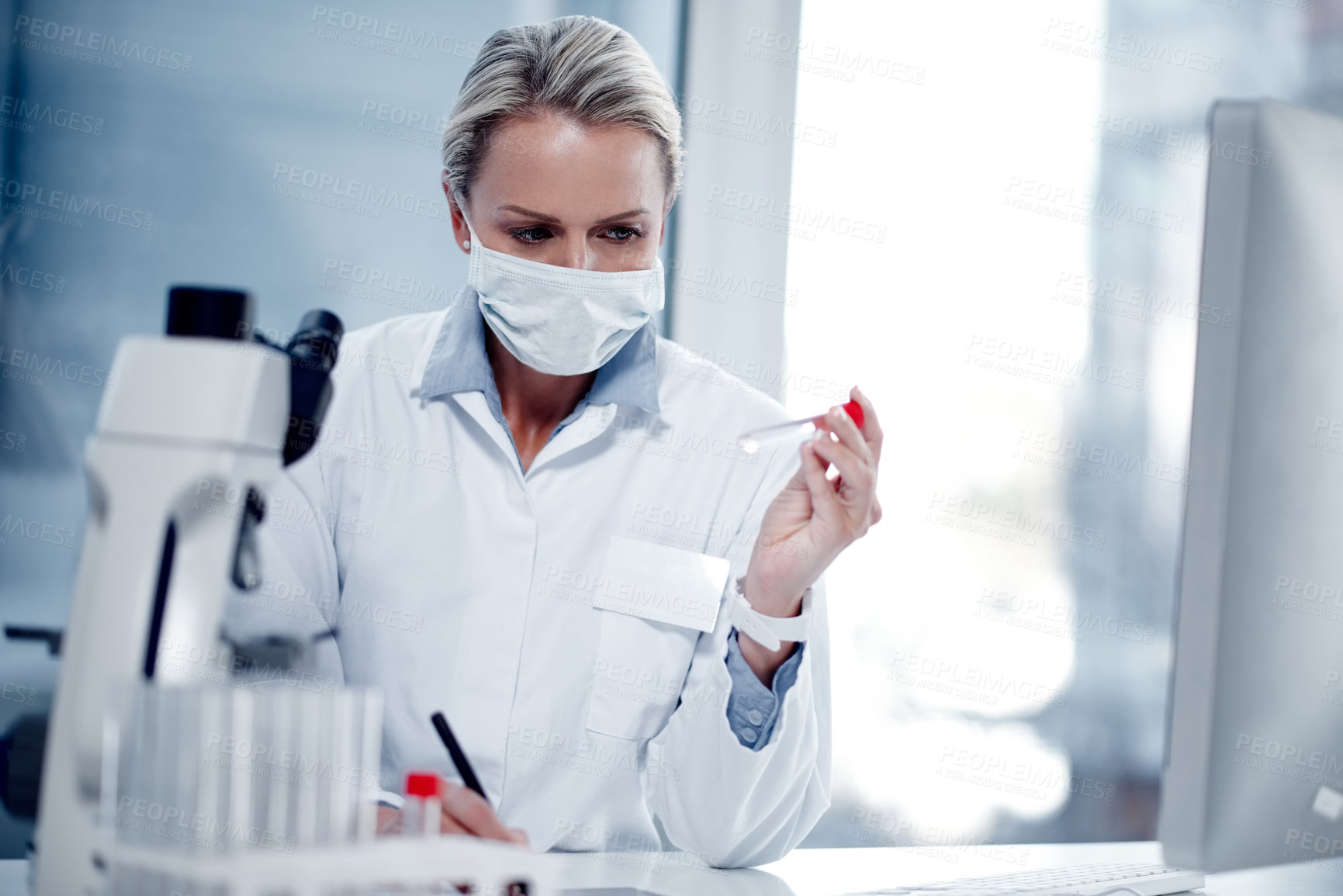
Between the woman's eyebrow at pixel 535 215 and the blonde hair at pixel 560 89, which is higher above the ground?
the blonde hair at pixel 560 89

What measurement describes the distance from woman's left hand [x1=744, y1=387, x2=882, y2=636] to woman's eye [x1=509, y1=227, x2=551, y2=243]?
18.3 inches

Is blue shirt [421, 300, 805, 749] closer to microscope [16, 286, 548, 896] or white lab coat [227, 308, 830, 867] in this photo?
white lab coat [227, 308, 830, 867]

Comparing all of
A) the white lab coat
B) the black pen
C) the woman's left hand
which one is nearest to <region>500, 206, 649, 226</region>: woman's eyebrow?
the white lab coat

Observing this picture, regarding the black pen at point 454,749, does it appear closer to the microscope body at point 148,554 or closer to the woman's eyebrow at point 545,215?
the microscope body at point 148,554

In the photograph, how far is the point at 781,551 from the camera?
1.14 meters

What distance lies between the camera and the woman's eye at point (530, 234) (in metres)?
1.35

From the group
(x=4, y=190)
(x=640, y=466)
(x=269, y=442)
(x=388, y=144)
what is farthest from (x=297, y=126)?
(x=269, y=442)

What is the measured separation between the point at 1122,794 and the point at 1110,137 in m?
1.90

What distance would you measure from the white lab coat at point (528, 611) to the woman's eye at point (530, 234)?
0.19m

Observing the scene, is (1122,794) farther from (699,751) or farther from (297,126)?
(297,126)

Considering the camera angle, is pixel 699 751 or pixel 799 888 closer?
pixel 799 888

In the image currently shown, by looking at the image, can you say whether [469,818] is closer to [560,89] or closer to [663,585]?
[663,585]

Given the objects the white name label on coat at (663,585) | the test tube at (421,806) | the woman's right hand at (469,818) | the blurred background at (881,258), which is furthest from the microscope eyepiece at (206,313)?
the blurred background at (881,258)

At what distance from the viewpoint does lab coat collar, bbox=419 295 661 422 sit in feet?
4.77
